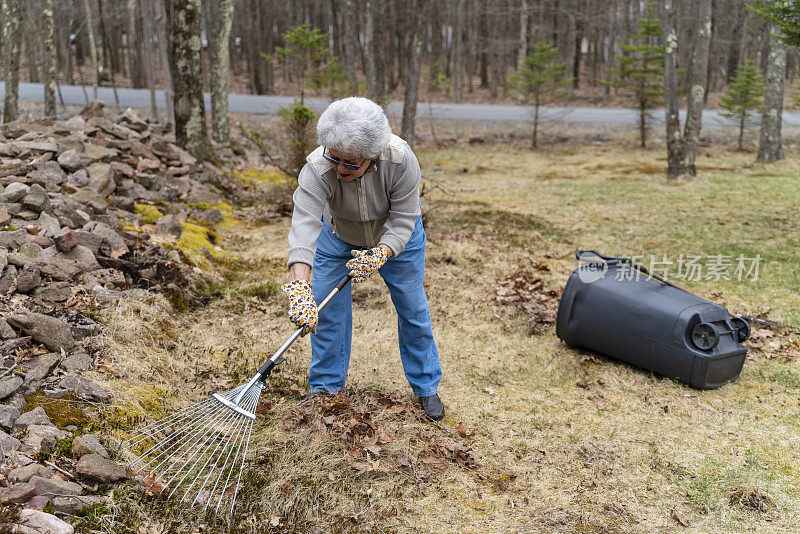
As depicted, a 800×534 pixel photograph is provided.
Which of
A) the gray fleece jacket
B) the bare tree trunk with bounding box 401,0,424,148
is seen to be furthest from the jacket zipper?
the bare tree trunk with bounding box 401,0,424,148

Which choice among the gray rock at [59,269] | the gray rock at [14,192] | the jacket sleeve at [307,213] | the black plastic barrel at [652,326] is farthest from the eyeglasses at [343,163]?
the gray rock at [14,192]

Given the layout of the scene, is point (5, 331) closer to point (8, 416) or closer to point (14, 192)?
point (8, 416)

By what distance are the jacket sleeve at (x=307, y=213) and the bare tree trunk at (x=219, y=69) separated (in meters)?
8.90

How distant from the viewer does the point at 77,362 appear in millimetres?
3387

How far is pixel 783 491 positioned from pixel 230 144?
10151mm

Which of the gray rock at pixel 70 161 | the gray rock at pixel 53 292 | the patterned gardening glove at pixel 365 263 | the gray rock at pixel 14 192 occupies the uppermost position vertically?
the gray rock at pixel 70 161

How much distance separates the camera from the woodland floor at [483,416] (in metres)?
2.80

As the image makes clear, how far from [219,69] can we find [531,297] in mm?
8276

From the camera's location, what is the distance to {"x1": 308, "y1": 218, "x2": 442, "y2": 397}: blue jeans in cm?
323

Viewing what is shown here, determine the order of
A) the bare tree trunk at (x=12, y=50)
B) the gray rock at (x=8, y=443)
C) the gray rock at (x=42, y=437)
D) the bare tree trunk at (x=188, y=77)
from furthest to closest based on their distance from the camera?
the bare tree trunk at (x=12, y=50)
the bare tree trunk at (x=188, y=77)
the gray rock at (x=42, y=437)
the gray rock at (x=8, y=443)

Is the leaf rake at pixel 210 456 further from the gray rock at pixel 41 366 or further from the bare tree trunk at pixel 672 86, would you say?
the bare tree trunk at pixel 672 86

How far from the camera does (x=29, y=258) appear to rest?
4074mm

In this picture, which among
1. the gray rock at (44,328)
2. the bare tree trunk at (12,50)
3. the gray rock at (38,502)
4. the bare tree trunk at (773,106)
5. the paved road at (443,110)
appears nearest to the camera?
the gray rock at (38,502)

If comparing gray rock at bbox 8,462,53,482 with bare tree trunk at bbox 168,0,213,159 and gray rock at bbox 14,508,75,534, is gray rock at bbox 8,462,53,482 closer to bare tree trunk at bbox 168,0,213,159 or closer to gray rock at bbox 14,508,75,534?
gray rock at bbox 14,508,75,534
